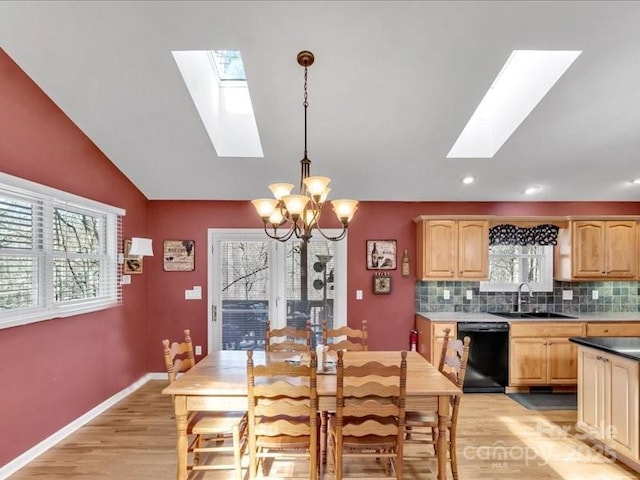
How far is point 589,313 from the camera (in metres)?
4.76

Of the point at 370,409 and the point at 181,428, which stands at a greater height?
the point at 370,409

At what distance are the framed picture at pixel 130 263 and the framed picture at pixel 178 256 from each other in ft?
1.17

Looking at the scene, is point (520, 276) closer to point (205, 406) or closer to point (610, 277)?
point (610, 277)

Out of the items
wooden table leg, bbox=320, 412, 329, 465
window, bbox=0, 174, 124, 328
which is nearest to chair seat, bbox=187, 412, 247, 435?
wooden table leg, bbox=320, 412, 329, 465

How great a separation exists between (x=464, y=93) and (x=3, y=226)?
3642 mm

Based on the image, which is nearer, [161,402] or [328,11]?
[328,11]

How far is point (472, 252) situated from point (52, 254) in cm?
434

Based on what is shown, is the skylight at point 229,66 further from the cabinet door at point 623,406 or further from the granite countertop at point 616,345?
the cabinet door at point 623,406

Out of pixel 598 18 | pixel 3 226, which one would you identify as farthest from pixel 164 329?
pixel 598 18

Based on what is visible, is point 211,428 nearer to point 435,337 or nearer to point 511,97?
point 435,337

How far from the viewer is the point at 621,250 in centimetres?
450

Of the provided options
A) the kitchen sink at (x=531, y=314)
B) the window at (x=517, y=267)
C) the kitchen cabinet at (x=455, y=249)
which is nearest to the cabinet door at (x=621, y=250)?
the window at (x=517, y=267)

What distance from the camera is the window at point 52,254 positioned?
2.72 meters

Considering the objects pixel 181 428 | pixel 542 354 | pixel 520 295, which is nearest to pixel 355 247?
pixel 520 295
